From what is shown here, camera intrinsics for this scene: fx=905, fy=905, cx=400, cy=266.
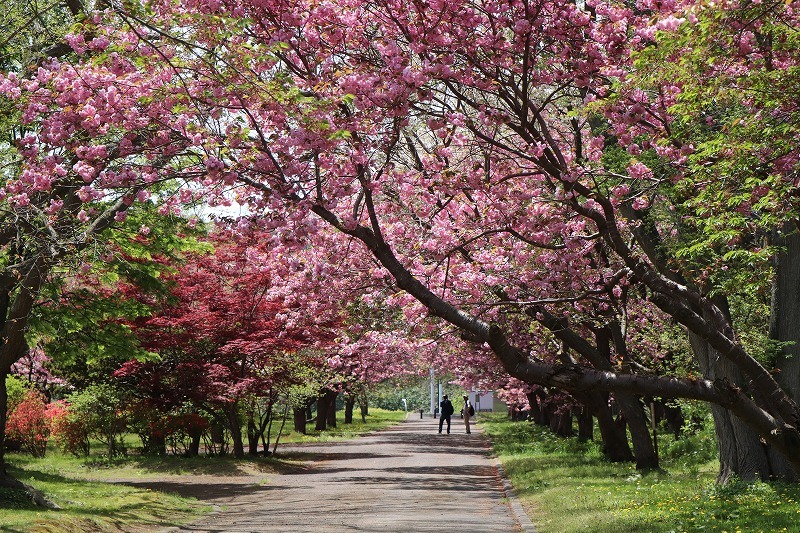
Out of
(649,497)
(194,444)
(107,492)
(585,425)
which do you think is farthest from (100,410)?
(649,497)

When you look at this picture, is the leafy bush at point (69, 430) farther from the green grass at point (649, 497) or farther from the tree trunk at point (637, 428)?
the tree trunk at point (637, 428)

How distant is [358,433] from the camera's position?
48312mm

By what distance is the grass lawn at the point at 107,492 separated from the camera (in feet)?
39.1

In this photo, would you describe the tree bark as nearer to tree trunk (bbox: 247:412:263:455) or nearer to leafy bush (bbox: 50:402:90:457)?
leafy bush (bbox: 50:402:90:457)

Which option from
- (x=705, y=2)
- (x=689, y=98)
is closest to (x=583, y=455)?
(x=689, y=98)

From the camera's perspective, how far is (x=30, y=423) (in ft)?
85.4

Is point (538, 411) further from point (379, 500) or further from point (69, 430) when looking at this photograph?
point (379, 500)

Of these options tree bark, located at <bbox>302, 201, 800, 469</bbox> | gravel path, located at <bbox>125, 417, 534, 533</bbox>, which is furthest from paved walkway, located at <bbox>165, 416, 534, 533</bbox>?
tree bark, located at <bbox>302, 201, 800, 469</bbox>

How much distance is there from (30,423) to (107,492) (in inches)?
434

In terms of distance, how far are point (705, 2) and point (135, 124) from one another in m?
5.64

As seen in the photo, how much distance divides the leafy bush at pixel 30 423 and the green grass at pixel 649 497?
13.5 meters

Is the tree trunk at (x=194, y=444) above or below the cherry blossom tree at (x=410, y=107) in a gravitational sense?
below

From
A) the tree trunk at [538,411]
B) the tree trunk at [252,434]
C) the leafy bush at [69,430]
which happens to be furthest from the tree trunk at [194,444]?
the tree trunk at [538,411]

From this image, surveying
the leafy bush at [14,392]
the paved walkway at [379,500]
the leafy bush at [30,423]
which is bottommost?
the paved walkway at [379,500]
